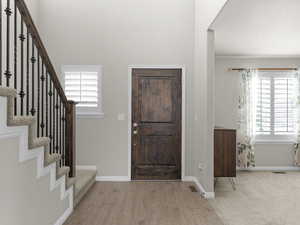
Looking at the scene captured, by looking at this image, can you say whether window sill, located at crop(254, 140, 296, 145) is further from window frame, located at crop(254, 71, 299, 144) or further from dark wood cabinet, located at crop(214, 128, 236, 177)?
dark wood cabinet, located at crop(214, 128, 236, 177)

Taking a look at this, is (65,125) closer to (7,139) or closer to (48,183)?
(48,183)

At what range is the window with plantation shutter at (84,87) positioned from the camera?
477cm

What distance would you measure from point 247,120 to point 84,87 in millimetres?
3571

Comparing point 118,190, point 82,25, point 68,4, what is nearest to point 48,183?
point 118,190

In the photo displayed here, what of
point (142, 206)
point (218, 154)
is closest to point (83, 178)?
point (142, 206)

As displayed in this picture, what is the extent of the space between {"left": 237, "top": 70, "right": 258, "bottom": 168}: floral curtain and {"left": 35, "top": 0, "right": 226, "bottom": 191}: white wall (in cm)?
149

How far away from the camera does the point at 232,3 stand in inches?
115

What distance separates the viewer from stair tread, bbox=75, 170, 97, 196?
365cm

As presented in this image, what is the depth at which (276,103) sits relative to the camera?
5.74 meters

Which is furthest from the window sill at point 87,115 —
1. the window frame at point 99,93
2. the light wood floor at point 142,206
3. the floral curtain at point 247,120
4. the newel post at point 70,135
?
the floral curtain at point 247,120

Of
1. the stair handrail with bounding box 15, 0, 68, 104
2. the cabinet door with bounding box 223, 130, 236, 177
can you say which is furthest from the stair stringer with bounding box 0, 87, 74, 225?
the cabinet door with bounding box 223, 130, 236, 177

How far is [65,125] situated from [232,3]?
2566mm

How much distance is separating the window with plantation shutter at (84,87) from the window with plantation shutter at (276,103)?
11.7 feet

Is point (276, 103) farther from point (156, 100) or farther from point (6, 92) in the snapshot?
point (6, 92)
